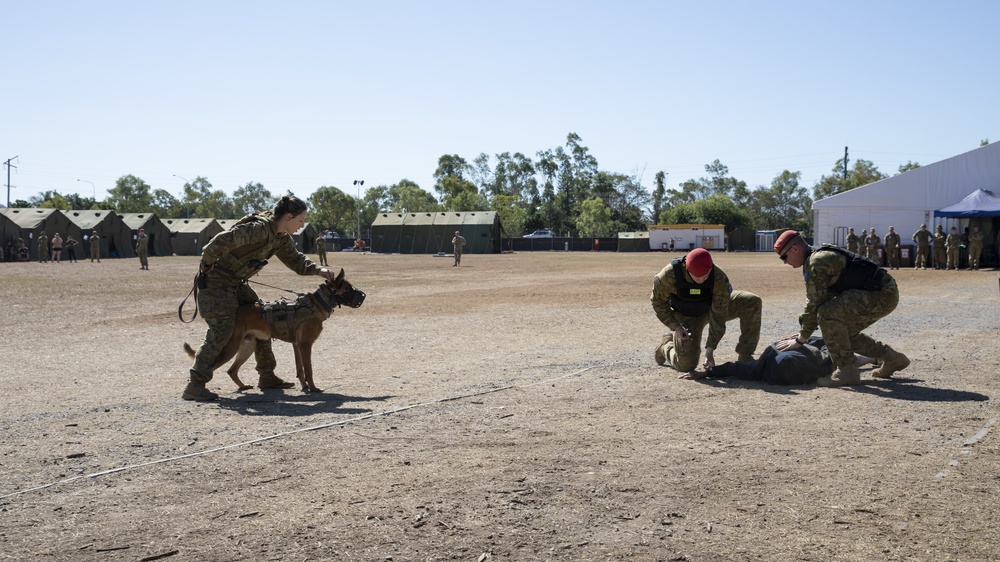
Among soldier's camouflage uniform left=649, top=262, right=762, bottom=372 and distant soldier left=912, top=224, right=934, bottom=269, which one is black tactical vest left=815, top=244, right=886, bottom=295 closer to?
soldier's camouflage uniform left=649, top=262, right=762, bottom=372

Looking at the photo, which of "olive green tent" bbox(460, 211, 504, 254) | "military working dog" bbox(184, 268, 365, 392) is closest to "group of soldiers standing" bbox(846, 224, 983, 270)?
"military working dog" bbox(184, 268, 365, 392)

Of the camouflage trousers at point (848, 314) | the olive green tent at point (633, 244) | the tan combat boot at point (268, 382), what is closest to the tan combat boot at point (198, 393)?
the tan combat boot at point (268, 382)

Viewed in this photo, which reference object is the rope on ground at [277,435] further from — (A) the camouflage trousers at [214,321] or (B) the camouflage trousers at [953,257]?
(B) the camouflage trousers at [953,257]

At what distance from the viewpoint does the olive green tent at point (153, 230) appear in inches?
2479

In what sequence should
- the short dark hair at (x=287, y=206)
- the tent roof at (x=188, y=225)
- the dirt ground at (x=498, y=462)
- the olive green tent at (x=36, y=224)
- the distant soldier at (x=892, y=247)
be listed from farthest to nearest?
1. the tent roof at (x=188, y=225)
2. the olive green tent at (x=36, y=224)
3. the distant soldier at (x=892, y=247)
4. the short dark hair at (x=287, y=206)
5. the dirt ground at (x=498, y=462)

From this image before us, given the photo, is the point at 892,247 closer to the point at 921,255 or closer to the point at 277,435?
the point at 921,255

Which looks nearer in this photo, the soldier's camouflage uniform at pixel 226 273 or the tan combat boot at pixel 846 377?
the soldier's camouflage uniform at pixel 226 273

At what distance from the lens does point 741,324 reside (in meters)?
9.28

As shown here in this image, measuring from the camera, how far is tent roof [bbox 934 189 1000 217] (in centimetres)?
3409

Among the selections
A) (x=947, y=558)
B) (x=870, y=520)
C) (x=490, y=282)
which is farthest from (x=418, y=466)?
(x=490, y=282)

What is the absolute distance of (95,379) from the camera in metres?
9.18

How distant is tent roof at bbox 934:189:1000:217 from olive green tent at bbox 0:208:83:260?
4882 centimetres

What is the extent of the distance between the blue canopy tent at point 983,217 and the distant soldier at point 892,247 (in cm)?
190

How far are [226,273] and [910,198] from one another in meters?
38.4
